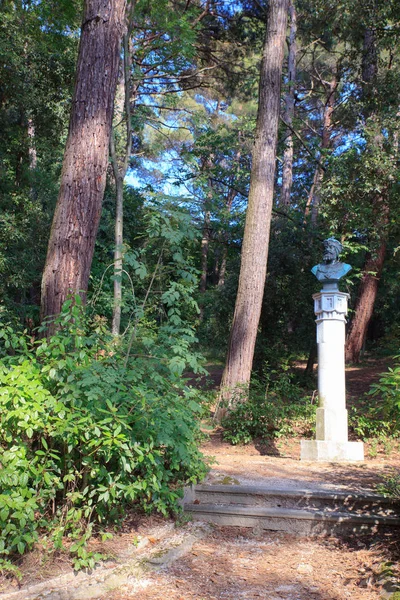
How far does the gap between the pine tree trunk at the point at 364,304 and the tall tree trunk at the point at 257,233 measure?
555cm

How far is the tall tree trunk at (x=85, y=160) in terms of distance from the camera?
475 centimetres

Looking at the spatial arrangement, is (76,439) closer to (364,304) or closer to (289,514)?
(289,514)

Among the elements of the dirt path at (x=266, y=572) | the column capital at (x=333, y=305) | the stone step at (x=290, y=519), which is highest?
the column capital at (x=333, y=305)

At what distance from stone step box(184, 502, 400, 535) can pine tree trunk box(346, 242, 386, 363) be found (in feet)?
33.6

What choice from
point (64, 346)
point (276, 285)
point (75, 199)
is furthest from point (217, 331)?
point (64, 346)

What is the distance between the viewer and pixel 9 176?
1366 centimetres

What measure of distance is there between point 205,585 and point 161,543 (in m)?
0.55

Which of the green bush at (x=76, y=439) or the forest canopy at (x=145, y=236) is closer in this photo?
the green bush at (x=76, y=439)

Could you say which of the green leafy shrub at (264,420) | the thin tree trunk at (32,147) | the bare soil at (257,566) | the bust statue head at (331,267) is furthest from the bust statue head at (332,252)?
the thin tree trunk at (32,147)

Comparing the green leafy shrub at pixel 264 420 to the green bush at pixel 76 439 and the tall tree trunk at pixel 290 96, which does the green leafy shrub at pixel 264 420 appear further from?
the tall tree trunk at pixel 290 96

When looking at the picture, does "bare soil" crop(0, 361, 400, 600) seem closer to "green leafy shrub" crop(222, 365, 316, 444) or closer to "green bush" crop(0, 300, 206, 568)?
"green bush" crop(0, 300, 206, 568)

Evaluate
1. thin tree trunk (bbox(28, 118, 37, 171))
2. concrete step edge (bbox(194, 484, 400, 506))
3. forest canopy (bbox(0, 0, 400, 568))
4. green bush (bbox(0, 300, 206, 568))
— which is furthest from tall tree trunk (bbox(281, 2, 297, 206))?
green bush (bbox(0, 300, 206, 568))

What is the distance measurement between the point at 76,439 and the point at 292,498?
2.42 meters

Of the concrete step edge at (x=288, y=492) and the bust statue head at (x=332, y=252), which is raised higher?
the bust statue head at (x=332, y=252)
